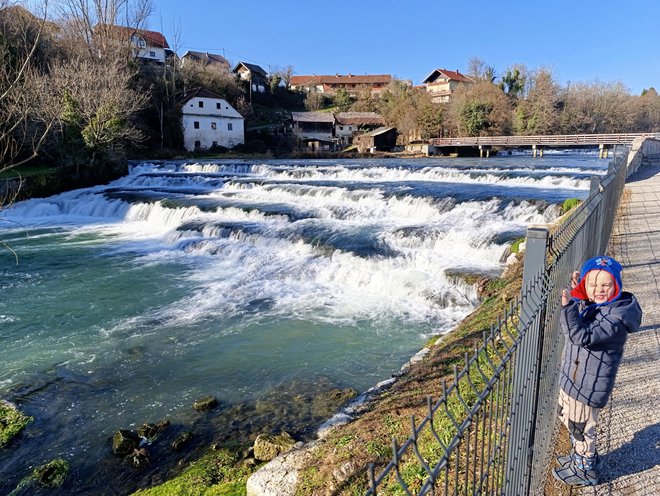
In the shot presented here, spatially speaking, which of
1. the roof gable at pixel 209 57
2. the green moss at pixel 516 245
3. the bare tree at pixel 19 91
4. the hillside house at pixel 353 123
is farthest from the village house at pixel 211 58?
the green moss at pixel 516 245

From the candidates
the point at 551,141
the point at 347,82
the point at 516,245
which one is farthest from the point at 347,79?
the point at 516,245

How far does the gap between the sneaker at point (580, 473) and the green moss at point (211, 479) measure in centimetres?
293

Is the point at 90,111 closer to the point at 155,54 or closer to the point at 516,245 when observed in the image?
the point at 516,245

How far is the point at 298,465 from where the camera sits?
438cm

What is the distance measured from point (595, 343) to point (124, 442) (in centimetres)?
561

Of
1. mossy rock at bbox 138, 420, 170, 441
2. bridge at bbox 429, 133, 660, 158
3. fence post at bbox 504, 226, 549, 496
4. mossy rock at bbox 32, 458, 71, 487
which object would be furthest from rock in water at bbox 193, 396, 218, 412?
bridge at bbox 429, 133, 660, 158

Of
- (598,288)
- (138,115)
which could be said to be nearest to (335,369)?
(598,288)

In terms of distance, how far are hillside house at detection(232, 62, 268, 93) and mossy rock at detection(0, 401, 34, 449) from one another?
71955 millimetres

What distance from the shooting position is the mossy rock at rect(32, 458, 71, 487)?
17.7ft

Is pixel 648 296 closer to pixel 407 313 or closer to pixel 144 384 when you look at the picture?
pixel 407 313

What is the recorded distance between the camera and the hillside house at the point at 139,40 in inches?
1753

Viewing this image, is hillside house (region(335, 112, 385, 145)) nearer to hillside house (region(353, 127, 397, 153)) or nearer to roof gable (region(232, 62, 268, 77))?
hillside house (region(353, 127, 397, 153))

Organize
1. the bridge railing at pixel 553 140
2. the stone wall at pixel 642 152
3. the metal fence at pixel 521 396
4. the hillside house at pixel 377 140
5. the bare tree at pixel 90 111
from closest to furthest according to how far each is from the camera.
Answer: the metal fence at pixel 521 396
the stone wall at pixel 642 152
the bare tree at pixel 90 111
the bridge railing at pixel 553 140
the hillside house at pixel 377 140

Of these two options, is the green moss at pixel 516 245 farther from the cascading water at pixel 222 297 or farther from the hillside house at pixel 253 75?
the hillside house at pixel 253 75
